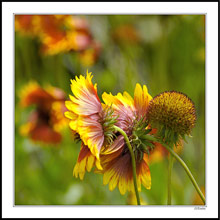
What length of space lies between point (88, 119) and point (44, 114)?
68cm

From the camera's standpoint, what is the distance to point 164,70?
134 centimetres

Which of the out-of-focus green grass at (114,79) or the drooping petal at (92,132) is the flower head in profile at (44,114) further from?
the drooping petal at (92,132)

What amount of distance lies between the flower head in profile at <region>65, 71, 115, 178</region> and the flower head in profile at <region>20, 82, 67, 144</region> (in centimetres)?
49

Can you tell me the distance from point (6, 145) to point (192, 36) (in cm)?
97

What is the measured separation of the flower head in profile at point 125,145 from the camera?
564 millimetres

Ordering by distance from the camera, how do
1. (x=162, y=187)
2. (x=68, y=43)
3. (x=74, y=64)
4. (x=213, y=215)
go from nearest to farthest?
1. (x=213, y=215)
2. (x=162, y=187)
3. (x=68, y=43)
4. (x=74, y=64)

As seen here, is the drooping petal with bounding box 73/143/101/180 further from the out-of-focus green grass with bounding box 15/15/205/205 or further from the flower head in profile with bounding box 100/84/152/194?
the out-of-focus green grass with bounding box 15/15/205/205

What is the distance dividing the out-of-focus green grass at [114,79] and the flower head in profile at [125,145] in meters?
0.42

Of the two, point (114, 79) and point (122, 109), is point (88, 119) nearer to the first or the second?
point (122, 109)

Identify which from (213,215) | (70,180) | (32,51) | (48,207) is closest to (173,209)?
(213,215)

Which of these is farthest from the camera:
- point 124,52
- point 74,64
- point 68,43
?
point 124,52

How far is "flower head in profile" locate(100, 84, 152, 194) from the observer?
1.85ft

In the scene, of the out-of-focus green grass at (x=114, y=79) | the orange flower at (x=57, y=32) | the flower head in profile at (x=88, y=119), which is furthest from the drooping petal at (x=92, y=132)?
the orange flower at (x=57, y=32)

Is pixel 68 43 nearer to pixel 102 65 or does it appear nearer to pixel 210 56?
pixel 102 65
